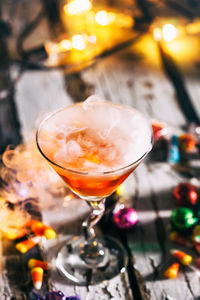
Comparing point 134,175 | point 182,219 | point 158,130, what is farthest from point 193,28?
point 182,219

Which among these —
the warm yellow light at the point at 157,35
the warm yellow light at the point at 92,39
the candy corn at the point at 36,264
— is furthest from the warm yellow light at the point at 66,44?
the candy corn at the point at 36,264

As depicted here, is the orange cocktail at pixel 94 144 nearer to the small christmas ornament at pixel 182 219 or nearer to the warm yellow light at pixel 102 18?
the small christmas ornament at pixel 182 219

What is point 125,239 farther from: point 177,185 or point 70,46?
point 70,46

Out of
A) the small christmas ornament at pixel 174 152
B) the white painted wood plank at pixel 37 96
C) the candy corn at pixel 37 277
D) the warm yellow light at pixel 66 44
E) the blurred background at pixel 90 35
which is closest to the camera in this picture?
the candy corn at pixel 37 277

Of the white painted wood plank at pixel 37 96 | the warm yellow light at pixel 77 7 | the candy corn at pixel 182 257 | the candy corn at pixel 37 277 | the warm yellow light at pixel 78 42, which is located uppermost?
the warm yellow light at pixel 77 7

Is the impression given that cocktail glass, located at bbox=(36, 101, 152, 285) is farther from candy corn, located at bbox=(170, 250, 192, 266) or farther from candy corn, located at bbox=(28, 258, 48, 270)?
candy corn, located at bbox=(170, 250, 192, 266)

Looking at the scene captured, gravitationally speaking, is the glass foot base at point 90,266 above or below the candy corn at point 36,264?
below

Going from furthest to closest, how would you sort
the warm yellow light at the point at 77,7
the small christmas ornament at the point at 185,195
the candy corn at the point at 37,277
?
the warm yellow light at the point at 77,7, the small christmas ornament at the point at 185,195, the candy corn at the point at 37,277
